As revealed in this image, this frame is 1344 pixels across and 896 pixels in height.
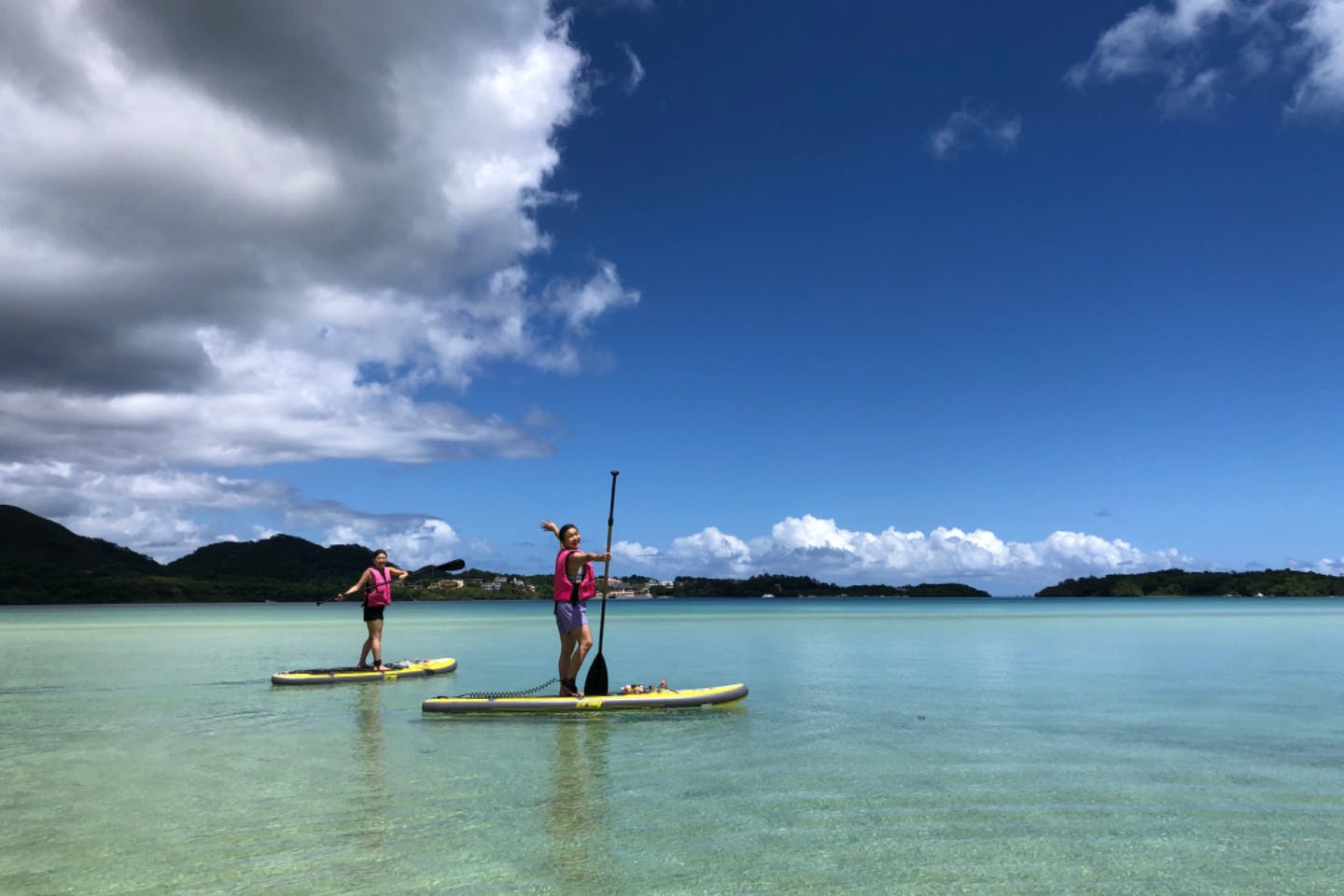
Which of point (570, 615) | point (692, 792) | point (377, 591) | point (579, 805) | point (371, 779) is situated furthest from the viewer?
point (377, 591)

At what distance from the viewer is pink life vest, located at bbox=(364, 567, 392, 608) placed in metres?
21.3

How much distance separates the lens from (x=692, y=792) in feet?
33.2

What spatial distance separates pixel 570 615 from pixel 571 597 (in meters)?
0.32

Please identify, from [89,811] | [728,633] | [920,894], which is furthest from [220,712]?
[728,633]

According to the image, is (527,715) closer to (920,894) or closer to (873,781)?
(873,781)

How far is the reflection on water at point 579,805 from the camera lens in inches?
299

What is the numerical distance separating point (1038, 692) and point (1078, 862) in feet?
45.5

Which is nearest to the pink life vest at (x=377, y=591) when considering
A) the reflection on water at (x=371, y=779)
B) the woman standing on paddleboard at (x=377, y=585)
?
the woman standing on paddleboard at (x=377, y=585)

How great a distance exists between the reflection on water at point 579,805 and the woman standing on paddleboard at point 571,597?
5.89 feet

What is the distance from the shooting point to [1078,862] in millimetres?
7523

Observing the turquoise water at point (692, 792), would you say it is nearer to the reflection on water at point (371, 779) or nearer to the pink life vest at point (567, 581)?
the reflection on water at point (371, 779)

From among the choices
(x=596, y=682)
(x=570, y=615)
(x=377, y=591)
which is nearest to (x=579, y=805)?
(x=570, y=615)

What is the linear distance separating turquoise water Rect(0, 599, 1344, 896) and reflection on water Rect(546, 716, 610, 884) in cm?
5

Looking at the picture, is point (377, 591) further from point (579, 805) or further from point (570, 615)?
point (579, 805)
